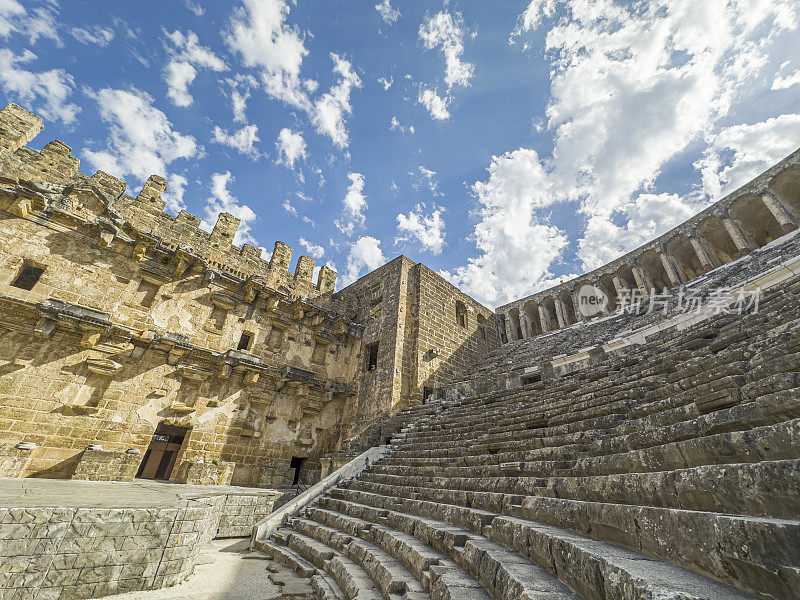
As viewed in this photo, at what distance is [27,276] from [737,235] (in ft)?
87.3

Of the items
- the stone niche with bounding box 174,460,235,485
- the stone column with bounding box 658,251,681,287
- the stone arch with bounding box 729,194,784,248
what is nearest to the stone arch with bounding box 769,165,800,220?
the stone arch with bounding box 729,194,784,248

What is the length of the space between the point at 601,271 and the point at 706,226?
16.7ft

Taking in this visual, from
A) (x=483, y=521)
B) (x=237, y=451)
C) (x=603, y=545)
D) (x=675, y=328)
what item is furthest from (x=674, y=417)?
(x=237, y=451)

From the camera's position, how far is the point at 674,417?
356 cm

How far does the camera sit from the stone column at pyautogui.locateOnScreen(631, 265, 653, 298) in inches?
683

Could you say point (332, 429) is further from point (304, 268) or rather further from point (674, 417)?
point (674, 417)

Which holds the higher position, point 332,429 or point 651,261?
point 651,261

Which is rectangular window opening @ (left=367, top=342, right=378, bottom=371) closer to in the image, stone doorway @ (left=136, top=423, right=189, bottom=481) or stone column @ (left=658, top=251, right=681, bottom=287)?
stone doorway @ (left=136, top=423, right=189, bottom=481)

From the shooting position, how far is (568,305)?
21594 mm

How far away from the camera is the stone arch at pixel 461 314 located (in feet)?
56.9

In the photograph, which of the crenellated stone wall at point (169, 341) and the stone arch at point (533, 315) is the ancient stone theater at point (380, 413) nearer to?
the crenellated stone wall at point (169, 341)

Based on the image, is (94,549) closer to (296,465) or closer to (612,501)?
(612,501)

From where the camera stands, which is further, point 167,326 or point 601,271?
point 601,271

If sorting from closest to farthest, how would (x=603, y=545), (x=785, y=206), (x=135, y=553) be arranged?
(x=603, y=545)
(x=135, y=553)
(x=785, y=206)
